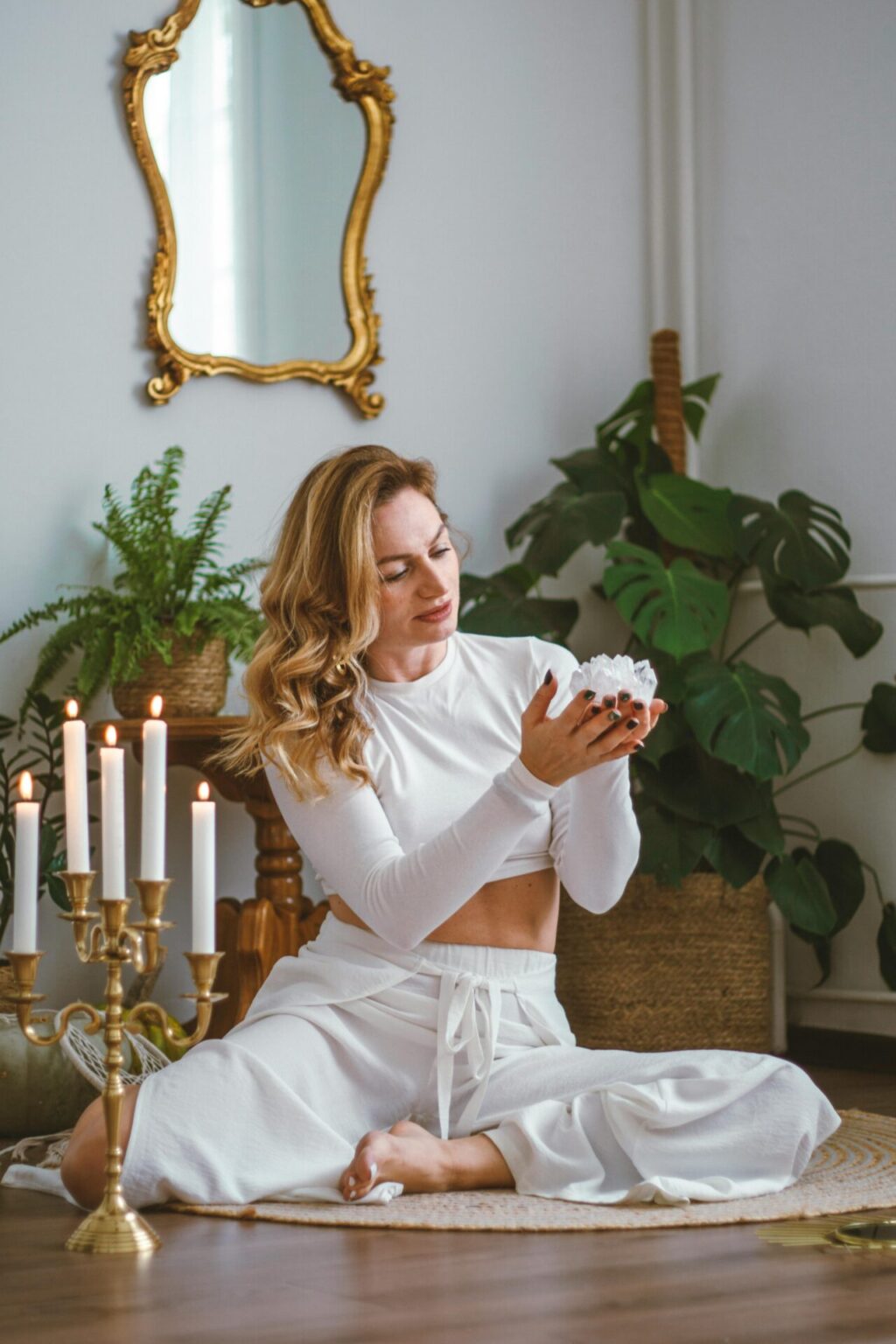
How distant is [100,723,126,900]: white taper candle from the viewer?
5.75ft

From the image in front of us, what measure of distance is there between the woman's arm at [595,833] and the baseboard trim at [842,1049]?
1.44m

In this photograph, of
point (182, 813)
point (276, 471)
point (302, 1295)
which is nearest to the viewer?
point (302, 1295)

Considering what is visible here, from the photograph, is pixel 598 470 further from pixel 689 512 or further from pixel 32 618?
pixel 32 618

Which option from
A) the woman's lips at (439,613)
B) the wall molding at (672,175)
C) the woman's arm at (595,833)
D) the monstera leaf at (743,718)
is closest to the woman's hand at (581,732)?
the woman's arm at (595,833)

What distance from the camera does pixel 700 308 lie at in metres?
4.10

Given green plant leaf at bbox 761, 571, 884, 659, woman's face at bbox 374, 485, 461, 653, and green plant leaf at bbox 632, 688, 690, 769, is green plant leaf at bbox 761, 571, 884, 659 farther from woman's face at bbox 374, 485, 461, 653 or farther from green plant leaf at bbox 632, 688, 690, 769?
woman's face at bbox 374, 485, 461, 653

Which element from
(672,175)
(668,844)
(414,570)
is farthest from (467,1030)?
(672,175)

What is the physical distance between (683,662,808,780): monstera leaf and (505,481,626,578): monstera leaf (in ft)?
1.17

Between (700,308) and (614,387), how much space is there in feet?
0.91

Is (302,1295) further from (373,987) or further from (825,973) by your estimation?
(825,973)

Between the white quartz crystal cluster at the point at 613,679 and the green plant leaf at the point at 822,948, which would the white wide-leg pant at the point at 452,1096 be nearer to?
the white quartz crystal cluster at the point at 613,679

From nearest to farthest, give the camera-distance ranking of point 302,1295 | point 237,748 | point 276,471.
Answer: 1. point 302,1295
2. point 237,748
3. point 276,471

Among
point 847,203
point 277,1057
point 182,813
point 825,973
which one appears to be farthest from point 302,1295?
point 847,203

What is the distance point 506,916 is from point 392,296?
1.91m
